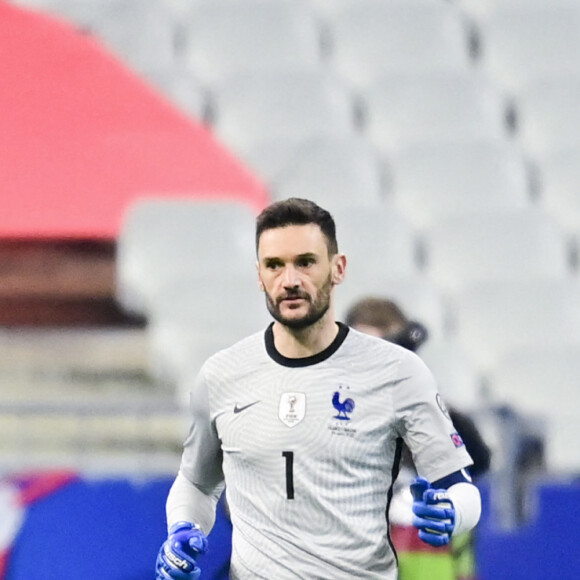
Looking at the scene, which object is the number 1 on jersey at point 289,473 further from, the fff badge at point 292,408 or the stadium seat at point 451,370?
the stadium seat at point 451,370

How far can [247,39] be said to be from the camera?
6.54m

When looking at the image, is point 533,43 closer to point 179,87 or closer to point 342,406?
point 179,87

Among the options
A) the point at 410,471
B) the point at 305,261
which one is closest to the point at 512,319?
the point at 410,471

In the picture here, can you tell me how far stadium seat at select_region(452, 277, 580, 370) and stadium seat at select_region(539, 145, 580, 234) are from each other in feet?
1.89

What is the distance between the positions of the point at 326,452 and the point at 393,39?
4436 millimetres

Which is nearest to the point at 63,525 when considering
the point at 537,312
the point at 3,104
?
the point at 3,104

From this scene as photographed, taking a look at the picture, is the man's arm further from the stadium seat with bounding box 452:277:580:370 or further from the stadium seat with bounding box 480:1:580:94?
the stadium seat with bounding box 480:1:580:94

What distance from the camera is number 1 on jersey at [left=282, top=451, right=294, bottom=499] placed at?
241 centimetres

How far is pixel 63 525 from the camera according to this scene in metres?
3.82

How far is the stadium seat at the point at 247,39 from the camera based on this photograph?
255 inches

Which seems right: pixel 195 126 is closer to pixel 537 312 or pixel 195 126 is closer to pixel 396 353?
pixel 537 312

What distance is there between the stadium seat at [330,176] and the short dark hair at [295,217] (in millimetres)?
3506

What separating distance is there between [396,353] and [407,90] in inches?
162

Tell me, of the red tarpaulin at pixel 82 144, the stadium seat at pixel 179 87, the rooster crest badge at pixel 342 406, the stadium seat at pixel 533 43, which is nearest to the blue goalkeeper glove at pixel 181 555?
the rooster crest badge at pixel 342 406
